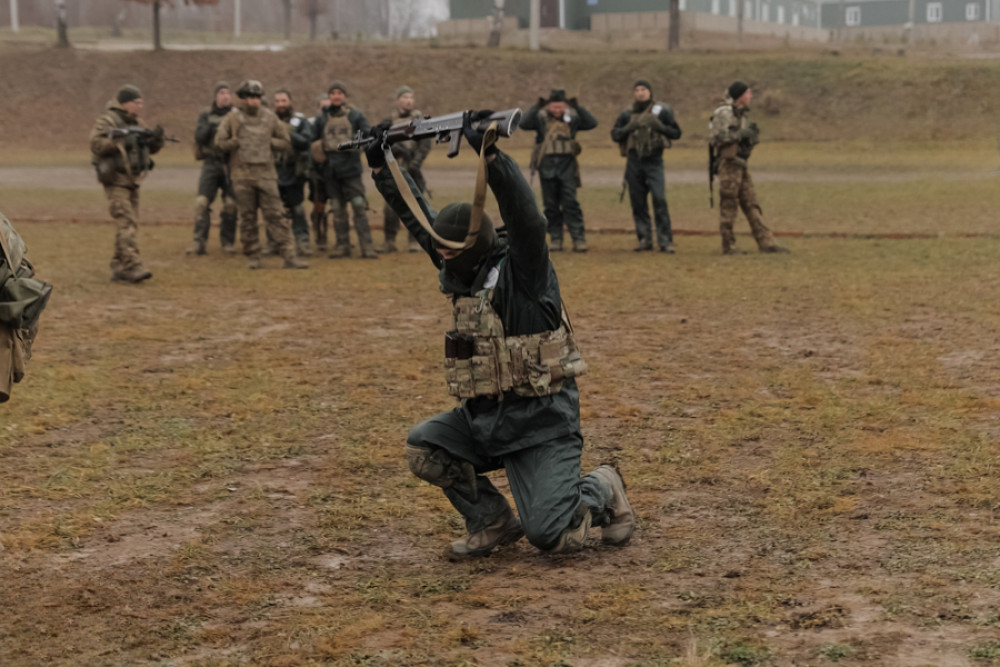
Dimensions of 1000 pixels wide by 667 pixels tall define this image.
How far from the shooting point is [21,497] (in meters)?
6.02

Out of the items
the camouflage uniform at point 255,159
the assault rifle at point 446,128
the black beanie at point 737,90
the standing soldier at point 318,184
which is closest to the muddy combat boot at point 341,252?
the standing soldier at point 318,184

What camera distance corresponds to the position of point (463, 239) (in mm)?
4902

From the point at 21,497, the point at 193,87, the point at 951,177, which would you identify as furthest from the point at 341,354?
the point at 193,87

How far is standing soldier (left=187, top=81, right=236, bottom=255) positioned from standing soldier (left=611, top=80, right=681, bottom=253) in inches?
205

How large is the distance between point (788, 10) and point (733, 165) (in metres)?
69.4

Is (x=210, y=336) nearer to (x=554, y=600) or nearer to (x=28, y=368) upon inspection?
(x=28, y=368)

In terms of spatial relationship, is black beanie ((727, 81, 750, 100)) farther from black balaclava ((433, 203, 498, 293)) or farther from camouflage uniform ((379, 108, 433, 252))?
black balaclava ((433, 203, 498, 293))

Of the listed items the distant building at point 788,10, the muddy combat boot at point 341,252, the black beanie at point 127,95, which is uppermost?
the distant building at point 788,10

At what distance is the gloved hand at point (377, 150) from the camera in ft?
16.8

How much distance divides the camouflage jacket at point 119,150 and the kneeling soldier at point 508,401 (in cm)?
852

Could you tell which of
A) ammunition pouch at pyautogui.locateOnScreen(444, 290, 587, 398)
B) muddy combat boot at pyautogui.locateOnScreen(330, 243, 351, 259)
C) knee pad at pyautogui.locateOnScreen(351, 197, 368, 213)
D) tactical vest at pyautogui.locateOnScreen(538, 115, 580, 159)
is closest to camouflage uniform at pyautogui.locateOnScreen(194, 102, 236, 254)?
muddy combat boot at pyautogui.locateOnScreen(330, 243, 351, 259)

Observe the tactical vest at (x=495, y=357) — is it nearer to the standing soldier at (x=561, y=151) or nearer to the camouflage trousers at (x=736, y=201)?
the camouflage trousers at (x=736, y=201)

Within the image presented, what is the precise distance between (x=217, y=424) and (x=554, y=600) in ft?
12.1

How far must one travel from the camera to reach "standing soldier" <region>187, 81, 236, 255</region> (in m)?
15.3
